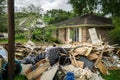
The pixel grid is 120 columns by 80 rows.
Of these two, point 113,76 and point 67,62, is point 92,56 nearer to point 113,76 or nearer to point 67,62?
point 67,62

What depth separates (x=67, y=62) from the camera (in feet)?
51.8

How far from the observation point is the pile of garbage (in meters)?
12.9

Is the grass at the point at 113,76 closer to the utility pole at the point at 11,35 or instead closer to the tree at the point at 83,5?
the utility pole at the point at 11,35

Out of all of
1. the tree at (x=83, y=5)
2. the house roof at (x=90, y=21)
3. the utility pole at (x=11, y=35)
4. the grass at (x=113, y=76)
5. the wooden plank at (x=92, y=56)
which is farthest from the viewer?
the tree at (x=83, y=5)

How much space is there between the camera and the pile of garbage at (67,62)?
1287 cm

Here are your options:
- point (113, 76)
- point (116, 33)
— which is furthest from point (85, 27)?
point (113, 76)

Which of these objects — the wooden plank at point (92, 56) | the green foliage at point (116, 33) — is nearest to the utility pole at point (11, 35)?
the wooden plank at point (92, 56)

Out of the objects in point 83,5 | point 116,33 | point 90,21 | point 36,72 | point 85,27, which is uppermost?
Result: point 83,5

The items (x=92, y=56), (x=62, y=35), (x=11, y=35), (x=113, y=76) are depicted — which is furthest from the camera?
(x=62, y=35)

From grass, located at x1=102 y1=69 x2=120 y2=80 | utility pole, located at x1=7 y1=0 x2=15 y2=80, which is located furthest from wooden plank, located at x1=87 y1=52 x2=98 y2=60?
utility pole, located at x1=7 y1=0 x2=15 y2=80

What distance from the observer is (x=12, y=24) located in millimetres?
8797

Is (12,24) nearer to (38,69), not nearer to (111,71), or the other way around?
(38,69)

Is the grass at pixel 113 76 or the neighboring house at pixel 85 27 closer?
the grass at pixel 113 76

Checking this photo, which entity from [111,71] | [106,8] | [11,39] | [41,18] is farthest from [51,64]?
[106,8]
